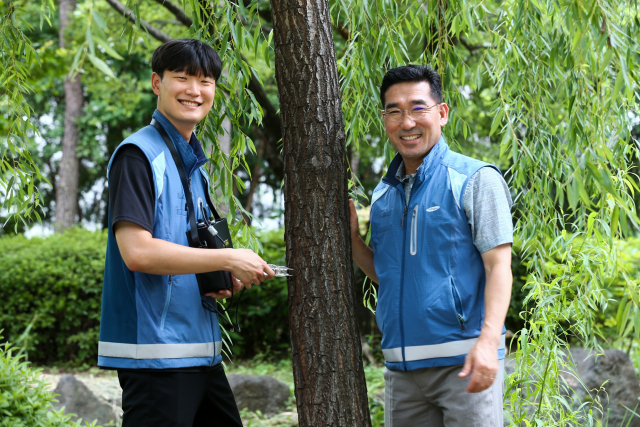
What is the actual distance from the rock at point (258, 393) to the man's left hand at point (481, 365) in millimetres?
3411

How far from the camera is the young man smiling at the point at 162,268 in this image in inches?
66.1

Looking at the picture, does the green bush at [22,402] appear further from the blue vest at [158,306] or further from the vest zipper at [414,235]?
the vest zipper at [414,235]

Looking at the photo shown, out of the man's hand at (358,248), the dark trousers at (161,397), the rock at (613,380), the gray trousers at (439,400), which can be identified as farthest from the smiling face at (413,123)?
the rock at (613,380)

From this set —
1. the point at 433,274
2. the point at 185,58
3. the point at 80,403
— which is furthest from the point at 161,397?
the point at 80,403

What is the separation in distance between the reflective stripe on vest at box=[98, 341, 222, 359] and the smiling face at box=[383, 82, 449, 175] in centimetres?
96

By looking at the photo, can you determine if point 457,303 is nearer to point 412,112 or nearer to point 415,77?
point 412,112

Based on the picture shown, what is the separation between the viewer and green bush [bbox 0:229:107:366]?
654cm

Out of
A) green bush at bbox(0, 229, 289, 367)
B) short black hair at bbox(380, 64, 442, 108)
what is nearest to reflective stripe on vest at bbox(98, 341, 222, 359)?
short black hair at bbox(380, 64, 442, 108)

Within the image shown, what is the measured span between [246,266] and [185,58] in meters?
0.73

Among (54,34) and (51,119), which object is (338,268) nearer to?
(54,34)

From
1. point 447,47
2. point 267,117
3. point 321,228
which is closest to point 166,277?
point 321,228

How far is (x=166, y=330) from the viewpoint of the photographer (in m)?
1.75

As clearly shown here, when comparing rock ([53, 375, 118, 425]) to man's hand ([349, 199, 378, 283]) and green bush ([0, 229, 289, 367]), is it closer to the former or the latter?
green bush ([0, 229, 289, 367])

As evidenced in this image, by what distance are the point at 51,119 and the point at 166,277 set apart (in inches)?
687
